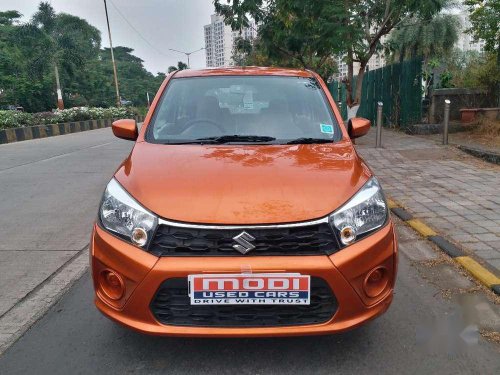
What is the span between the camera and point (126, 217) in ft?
7.73

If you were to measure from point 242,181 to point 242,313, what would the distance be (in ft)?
2.27

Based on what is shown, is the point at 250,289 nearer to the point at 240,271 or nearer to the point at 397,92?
the point at 240,271

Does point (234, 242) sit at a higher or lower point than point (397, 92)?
lower

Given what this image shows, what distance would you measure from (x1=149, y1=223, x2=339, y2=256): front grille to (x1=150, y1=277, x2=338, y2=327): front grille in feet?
0.75

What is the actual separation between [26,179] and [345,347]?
7.41 metres

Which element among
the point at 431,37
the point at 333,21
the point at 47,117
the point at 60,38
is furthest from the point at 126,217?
the point at 60,38

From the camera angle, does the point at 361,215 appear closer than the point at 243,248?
No

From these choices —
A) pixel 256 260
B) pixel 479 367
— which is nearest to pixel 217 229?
pixel 256 260

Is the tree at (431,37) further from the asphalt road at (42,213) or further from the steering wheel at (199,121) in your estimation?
the steering wheel at (199,121)

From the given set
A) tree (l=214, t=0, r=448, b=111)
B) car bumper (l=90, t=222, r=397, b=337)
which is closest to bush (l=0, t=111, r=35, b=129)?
tree (l=214, t=0, r=448, b=111)

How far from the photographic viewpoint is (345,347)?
2594 mm

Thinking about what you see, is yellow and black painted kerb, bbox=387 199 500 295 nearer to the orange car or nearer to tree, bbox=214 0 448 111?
the orange car

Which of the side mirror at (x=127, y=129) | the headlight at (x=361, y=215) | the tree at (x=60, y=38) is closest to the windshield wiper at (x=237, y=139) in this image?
the side mirror at (x=127, y=129)

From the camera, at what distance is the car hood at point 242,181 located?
2256 millimetres
